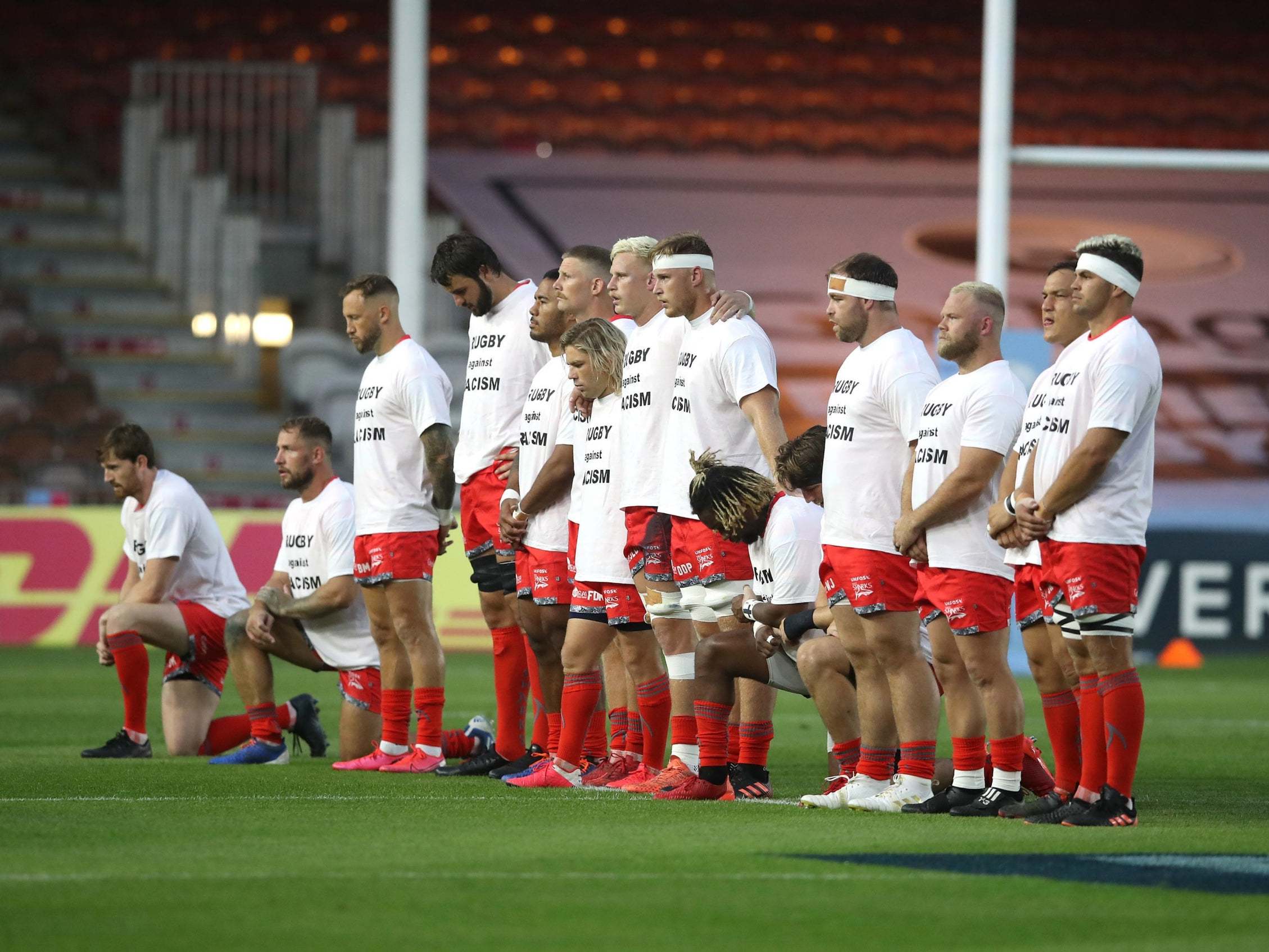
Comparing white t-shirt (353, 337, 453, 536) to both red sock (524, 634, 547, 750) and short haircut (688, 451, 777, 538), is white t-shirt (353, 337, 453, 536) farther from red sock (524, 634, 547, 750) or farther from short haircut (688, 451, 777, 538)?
short haircut (688, 451, 777, 538)

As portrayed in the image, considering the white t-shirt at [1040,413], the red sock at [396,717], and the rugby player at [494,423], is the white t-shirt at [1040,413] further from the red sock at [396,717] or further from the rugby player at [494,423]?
the red sock at [396,717]

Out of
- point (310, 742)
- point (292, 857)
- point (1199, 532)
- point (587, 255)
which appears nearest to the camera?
point (292, 857)

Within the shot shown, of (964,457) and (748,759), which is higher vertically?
(964,457)

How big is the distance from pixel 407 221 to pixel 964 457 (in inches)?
354

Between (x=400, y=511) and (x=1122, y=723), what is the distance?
331 cm

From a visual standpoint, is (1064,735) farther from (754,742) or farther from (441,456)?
(441,456)

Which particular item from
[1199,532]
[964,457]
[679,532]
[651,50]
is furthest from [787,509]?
[651,50]

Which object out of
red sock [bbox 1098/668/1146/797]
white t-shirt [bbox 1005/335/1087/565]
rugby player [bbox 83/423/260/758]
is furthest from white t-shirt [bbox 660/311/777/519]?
rugby player [bbox 83/423/260/758]

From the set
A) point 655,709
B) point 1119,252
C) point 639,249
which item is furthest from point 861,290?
point 655,709

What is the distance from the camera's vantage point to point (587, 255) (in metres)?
7.98

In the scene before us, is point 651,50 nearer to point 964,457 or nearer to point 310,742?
point 310,742

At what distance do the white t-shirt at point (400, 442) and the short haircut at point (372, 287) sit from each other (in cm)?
25

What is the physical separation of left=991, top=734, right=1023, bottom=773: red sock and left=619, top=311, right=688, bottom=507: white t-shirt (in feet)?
5.15

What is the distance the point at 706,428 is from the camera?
7.20 metres
